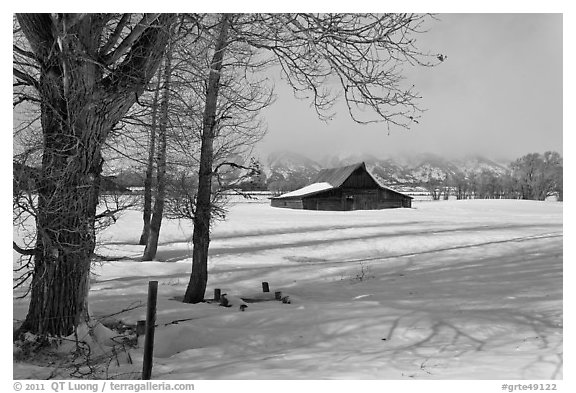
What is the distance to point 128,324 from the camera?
620 centimetres

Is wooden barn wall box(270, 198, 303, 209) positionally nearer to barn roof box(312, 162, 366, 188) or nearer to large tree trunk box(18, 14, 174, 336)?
barn roof box(312, 162, 366, 188)

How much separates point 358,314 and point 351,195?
3693 centimetres

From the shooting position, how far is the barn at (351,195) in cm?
4247

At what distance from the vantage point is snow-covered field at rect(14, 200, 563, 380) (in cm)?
418

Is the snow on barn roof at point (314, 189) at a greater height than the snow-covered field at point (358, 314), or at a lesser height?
greater

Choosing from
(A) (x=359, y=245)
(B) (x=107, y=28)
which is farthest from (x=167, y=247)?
(B) (x=107, y=28)

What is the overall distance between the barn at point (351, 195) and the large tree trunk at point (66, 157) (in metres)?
37.8

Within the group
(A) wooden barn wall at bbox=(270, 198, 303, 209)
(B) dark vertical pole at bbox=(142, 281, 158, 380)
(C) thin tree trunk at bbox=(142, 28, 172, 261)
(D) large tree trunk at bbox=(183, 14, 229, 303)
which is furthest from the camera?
(A) wooden barn wall at bbox=(270, 198, 303, 209)

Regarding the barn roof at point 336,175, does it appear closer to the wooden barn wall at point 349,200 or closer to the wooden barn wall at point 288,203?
the wooden barn wall at point 349,200

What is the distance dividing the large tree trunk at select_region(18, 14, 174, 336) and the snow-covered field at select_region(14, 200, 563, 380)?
69 cm

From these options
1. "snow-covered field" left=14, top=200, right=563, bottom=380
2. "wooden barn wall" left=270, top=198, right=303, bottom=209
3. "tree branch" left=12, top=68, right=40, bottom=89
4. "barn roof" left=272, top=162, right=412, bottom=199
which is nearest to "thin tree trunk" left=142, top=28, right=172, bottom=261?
"snow-covered field" left=14, top=200, right=563, bottom=380

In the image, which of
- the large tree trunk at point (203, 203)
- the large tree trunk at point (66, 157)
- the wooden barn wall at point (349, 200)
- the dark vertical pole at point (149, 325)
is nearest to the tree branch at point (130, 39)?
the large tree trunk at point (66, 157)
